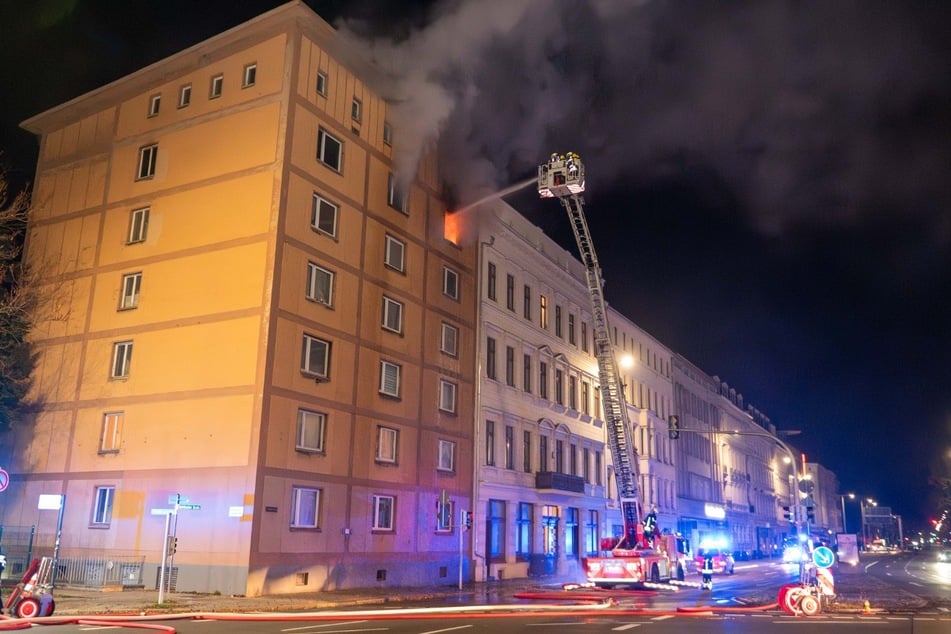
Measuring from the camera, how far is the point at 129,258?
3050 centimetres

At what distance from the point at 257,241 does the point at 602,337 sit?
50.4ft

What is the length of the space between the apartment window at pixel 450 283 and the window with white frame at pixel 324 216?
291 inches

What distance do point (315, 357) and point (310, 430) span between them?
2549 mm

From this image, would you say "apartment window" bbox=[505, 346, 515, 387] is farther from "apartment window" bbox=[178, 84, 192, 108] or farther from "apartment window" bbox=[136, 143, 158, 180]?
"apartment window" bbox=[178, 84, 192, 108]

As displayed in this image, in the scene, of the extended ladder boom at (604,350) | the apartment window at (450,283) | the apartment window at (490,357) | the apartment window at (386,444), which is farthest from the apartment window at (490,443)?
the apartment window at (386,444)

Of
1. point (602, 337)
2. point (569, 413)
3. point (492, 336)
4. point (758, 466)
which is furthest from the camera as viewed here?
point (758, 466)

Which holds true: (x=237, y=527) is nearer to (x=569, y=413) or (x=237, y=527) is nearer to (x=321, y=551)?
(x=321, y=551)

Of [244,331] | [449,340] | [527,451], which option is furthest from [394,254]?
[527,451]

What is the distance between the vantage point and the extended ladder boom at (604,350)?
104 feet

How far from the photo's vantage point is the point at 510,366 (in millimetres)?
40562

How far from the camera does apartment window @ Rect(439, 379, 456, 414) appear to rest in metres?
35.0

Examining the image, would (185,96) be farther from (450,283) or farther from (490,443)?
(490,443)

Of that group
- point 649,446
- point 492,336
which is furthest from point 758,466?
point 492,336

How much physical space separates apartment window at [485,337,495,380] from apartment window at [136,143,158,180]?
1637 centimetres
